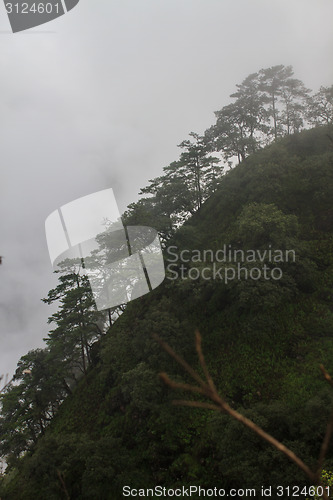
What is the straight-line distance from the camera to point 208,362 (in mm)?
13203

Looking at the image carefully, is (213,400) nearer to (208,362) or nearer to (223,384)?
(223,384)

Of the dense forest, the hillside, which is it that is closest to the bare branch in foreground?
the dense forest

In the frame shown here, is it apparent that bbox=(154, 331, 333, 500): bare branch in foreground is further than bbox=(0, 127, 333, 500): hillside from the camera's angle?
No

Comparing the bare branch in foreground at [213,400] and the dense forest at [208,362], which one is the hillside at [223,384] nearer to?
the dense forest at [208,362]

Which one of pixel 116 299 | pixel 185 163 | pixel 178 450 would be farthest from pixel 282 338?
pixel 185 163

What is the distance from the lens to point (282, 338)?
40.5 feet

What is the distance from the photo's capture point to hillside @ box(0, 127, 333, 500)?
809cm

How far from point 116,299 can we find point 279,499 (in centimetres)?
1281

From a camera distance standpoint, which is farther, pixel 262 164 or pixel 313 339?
pixel 262 164

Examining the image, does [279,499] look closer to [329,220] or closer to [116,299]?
[116,299]

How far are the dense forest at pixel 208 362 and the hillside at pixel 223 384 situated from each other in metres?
0.05

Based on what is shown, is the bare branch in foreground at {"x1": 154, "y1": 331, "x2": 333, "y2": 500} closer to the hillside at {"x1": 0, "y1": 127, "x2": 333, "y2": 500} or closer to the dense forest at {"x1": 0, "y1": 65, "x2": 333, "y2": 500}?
the dense forest at {"x1": 0, "y1": 65, "x2": 333, "y2": 500}

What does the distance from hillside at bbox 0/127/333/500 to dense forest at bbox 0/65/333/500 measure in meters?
0.05

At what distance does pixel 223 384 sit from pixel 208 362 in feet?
4.90
